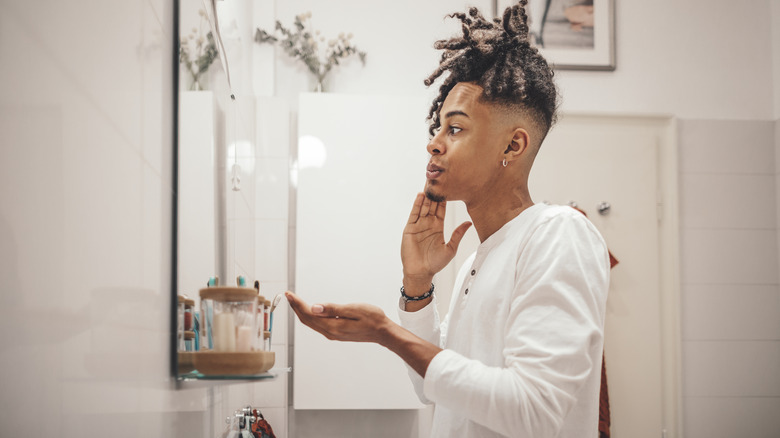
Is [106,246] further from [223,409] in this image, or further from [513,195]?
[223,409]

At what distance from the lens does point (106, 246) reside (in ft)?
2.21

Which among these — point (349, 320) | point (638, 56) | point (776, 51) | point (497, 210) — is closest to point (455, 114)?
point (497, 210)

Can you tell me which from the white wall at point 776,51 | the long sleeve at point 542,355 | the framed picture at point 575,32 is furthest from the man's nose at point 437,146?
the white wall at point 776,51

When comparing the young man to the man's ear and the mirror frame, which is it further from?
the mirror frame

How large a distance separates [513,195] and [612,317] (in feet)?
6.71

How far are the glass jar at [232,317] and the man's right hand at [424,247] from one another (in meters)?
0.49

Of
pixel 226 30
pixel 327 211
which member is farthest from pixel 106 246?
pixel 327 211

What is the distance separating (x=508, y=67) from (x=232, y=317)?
0.67 metres

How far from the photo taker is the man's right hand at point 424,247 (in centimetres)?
137

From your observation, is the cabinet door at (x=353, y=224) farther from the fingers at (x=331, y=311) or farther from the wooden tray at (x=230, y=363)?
the wooden tray at (x=230, y=363)

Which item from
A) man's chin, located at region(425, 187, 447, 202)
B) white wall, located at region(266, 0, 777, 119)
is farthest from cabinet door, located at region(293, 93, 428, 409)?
man's chin, located at region(425, 187, 447, 202)

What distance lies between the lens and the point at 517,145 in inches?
49.3

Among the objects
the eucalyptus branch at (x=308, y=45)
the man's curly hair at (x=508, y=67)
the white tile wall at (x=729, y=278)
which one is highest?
the eucalyptus branch at (x=308, y=45)

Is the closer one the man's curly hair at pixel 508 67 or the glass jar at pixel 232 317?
the glass jar at pixel 232 317
